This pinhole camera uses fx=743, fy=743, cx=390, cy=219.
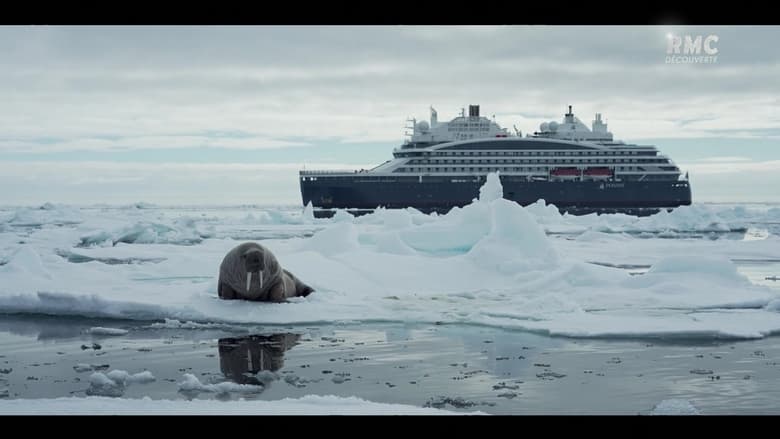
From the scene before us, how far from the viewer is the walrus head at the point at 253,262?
323 inches

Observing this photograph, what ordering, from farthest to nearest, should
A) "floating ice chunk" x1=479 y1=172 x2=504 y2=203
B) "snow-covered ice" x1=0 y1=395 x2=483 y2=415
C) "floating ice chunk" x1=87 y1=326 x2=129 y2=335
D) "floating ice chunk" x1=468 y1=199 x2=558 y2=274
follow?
"floating ice chunk" x1=479 y1=172 x2=504 y2=203 < "floating ice chunk" x1=468 y1=199 x2=558 y2=274 < "floating ice chunk" x1=87 y1=326 x2=129 y2=335 < "snow-covered ice" x1=0 y1=395 x2=483 y2=415

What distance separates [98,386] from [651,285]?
310 inches

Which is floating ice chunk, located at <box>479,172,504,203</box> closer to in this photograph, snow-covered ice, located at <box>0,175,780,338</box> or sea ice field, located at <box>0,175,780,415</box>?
snow-covered ice, located at <box>0,175,780,338</box>

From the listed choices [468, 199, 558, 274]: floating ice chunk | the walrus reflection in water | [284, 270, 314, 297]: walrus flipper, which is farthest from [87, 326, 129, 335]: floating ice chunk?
[468, 199, 558, 274]: floating ice chunk

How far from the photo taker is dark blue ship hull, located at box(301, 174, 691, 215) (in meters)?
54.6

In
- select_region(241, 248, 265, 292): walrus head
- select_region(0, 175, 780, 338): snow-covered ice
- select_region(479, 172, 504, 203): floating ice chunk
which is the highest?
select_region(479, 172, 504, 203): floating ice chunk

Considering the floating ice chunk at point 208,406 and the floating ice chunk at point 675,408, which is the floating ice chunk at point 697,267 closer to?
the floating ice chunk at point 675,408

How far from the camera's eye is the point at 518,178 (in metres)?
55.9

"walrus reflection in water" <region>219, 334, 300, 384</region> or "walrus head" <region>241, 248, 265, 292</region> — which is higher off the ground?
"walrus head" <region>241, 248, 265, 292</region>

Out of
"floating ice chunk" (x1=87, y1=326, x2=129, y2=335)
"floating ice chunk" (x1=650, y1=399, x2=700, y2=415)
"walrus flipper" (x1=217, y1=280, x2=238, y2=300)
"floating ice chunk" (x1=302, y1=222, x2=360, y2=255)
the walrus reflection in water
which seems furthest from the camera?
"floating ice chunk" (x1=302, y1=222, x2=360, y2=255)

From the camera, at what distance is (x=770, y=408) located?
4566 mm

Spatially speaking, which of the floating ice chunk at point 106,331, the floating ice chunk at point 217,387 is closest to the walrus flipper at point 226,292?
the floating ice chunk at point 106,331
